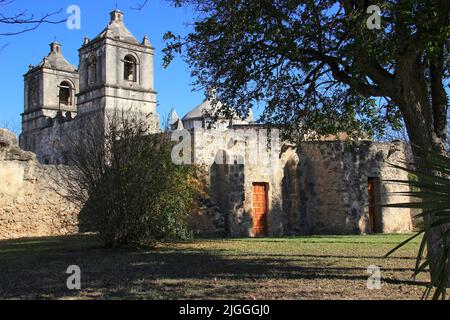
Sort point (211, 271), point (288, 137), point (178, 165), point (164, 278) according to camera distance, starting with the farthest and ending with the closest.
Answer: point (178, 165) < point (288, 137) < point (211, 271) < point (164, 278)

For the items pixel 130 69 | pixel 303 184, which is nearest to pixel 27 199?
pixel 303 184

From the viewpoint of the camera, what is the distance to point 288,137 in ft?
36.9

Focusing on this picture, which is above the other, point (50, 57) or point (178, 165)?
point (50, 57)

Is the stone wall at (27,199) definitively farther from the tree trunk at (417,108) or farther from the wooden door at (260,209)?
the tree trunk at (417,108)

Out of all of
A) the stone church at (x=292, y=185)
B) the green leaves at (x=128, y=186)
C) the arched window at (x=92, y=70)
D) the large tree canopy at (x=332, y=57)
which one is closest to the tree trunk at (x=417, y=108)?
the large tree canopy at (x=332, y=57)

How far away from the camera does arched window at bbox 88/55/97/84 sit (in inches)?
1393

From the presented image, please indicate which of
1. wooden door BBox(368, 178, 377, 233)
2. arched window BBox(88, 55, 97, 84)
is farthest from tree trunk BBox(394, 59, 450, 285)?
arched window BBox(88, 55, 97, 84)

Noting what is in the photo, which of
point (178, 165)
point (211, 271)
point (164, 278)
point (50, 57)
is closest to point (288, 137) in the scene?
point (178, 165)

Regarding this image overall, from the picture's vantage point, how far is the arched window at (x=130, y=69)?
119 ft

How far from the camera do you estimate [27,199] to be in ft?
55.9

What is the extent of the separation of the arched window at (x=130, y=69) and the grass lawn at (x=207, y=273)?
991 inches

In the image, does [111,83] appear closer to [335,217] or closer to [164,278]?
[335,217]

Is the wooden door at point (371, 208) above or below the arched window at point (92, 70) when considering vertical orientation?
below
